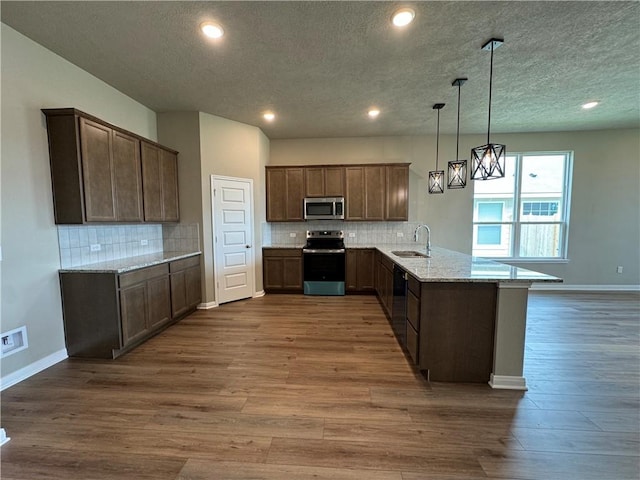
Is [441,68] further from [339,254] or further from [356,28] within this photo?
[339,254]

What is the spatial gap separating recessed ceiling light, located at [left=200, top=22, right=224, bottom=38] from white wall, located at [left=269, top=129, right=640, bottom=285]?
9.92ft

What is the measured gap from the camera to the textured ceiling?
197 centimetres

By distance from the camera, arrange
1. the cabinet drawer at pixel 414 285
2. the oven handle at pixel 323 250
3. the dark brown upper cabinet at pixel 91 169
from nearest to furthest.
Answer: the cabinet drawer at pixel 414 285 → the dark brown upper cabinet at pixel 91 169 → the oven handle at pixel 323 250

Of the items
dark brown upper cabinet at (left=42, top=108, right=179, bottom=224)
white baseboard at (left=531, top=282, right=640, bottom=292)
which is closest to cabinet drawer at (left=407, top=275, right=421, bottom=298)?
dark brown upper cabinet at (left=42, top=108, right=179, bottom=224)

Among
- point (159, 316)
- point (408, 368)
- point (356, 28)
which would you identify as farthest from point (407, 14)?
point (159, 316)

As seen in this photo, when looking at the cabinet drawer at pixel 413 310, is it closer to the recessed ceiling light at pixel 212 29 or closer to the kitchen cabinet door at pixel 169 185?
the recessed ceiling light at pixel 212 29

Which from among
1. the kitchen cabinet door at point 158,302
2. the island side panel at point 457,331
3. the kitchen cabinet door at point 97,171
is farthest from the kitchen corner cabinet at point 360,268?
the kitchen cabinet door at point 97,171

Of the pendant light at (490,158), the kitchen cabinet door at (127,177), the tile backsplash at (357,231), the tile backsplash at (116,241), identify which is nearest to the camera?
the pendant light at (490,158)

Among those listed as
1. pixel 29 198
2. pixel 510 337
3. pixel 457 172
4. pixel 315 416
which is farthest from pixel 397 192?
pixel 29 198

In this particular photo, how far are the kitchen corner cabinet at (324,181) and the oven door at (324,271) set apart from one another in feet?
3.65

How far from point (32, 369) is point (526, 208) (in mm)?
7327

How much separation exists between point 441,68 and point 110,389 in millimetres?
4297

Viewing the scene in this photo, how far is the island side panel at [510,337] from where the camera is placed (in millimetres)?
2111

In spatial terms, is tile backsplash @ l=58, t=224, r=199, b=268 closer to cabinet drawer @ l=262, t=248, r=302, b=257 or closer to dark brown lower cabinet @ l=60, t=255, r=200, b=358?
dark brown lower cabinet @ l=60, t=255, r=200, b=358
